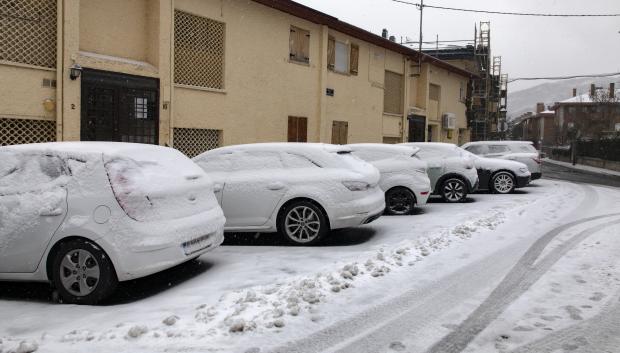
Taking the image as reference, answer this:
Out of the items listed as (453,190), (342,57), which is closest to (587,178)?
(342,57)

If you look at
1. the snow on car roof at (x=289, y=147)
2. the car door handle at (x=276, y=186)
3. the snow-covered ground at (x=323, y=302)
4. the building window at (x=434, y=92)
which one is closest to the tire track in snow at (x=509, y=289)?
the snow-covered ground at (x=323, y=302)

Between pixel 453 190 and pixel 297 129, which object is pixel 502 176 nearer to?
pixel 453 190

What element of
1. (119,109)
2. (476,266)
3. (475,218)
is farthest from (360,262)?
(119,109)

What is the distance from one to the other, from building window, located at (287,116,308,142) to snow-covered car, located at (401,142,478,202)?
5.04 metres

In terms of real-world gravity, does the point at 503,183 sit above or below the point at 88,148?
below

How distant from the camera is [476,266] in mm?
6496

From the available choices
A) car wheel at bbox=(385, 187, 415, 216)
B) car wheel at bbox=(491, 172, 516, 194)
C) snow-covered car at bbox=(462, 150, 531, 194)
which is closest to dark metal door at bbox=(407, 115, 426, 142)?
Result: snow-covered car at bbox=(462, 150, 531, 194)

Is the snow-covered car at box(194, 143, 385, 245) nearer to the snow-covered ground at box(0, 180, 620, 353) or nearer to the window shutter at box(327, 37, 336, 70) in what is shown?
the snow-covered ground at box(0, 180, 620, 353)

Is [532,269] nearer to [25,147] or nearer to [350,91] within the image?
[25,147]

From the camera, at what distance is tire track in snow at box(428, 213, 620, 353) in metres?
4.12

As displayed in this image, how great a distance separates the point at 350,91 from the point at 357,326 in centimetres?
1689

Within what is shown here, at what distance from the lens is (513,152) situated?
1800 centimetres

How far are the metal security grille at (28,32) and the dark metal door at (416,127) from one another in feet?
58.7

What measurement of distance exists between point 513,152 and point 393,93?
7.99 m
